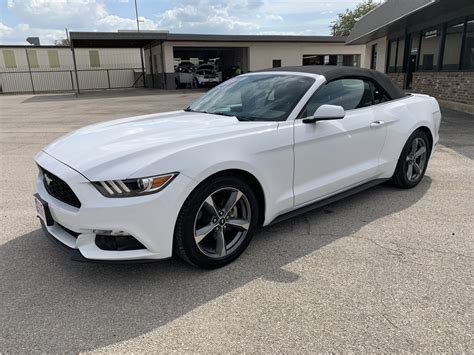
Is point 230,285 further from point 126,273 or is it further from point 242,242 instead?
point 126,273

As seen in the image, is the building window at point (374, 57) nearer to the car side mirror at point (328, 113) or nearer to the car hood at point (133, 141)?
the car side mirror at point (328, 113)

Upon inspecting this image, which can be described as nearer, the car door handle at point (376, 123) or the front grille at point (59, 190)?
the front grille at point (59, 190)

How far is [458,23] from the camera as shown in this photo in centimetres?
1348

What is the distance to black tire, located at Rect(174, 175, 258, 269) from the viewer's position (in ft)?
9.51

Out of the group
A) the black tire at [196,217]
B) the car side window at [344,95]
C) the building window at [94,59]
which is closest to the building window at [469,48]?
the car side window at [344,95]

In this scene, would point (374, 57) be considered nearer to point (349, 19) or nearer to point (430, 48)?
point (430, 48)

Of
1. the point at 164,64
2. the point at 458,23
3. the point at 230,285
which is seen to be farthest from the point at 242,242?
the point at 164,64

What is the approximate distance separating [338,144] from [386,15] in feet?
50.7

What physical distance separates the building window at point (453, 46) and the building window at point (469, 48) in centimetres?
38

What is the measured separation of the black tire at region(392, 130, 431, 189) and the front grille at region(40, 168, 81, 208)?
12.2ft

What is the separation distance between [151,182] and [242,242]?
1033 millimetres

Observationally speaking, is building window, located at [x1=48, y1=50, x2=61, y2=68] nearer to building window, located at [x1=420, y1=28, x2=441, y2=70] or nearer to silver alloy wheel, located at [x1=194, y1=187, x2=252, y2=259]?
building window, located at [x1=420, y1=28, x2=441, y2=70]

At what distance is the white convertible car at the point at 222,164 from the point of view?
274cm

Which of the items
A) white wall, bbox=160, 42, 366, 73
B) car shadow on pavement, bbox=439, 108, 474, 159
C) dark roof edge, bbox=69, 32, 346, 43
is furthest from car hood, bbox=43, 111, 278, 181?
white wall, bbox=160, 42, 366, 73
